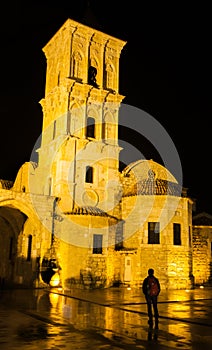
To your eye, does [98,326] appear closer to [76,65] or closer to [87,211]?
[87,211]

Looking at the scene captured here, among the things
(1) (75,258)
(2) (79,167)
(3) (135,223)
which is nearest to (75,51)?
(2) (79,167)

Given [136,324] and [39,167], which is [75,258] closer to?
[39,167]

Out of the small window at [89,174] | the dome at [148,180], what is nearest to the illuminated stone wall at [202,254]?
the dome at [148,180]

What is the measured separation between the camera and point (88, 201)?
26.7m

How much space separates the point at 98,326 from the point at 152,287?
1865mm

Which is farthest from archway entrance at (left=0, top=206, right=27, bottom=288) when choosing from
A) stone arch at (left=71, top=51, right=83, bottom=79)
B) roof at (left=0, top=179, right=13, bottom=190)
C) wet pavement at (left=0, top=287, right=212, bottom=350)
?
wet pavement at (left=0, top=287, right=212, bottom=350)

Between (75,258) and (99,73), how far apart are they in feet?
48.2

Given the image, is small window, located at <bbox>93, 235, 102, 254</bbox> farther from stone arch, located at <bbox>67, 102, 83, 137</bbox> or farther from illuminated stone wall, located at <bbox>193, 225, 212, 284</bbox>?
illuminated stone wall, located at <bbox>193, 225, 212, 284</bbox>

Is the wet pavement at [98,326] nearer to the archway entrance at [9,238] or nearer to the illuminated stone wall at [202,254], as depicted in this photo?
the archway entrance at [9,238]

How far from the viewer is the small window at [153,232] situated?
85.9 feet

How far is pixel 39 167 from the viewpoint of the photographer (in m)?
29.9

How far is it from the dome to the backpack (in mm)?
15747

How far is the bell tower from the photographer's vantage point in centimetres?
2650

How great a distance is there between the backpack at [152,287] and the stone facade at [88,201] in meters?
13.1
